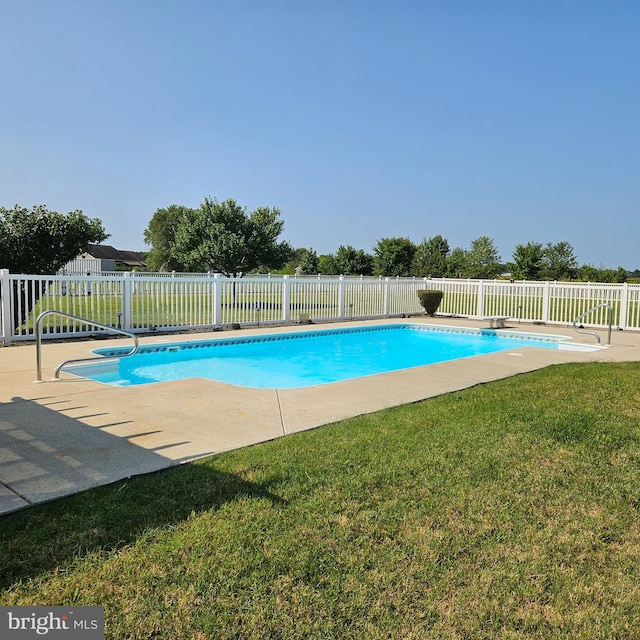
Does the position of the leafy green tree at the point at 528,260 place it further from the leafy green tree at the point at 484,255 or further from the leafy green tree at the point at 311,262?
the leafy green tree at the point at 311,262

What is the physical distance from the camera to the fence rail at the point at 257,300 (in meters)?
10.1

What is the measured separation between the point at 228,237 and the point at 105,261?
26017 mm

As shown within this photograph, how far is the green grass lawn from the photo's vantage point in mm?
1970

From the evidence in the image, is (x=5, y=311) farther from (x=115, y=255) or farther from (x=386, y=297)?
(x=115, y=255)

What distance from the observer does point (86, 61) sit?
1274 centimetres

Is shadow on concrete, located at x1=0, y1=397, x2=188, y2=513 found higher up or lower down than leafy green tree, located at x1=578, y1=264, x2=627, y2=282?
lower down

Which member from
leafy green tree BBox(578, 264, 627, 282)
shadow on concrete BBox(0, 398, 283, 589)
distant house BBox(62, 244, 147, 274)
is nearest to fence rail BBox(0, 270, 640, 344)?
shadow on concrete BBox(0, 398, 283, 589)

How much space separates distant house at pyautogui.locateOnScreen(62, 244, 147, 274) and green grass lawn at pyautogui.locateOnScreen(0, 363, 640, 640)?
24408mm

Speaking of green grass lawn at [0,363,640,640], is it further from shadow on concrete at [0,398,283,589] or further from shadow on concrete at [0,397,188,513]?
shadow on concrete at [0,397,188,513]

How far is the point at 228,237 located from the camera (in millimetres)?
22969

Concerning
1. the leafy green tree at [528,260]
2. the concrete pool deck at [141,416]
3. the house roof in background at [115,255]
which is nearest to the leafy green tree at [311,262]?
the leafy green tree at [528,260]

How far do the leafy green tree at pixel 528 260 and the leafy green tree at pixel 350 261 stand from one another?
1241 cm

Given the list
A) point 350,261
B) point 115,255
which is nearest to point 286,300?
point 350,261

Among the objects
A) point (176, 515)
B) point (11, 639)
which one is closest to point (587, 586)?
point (176, 515)
